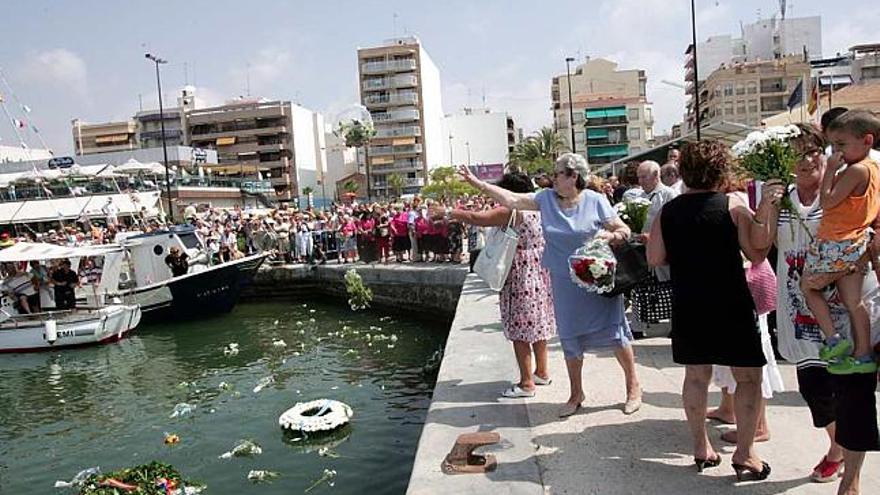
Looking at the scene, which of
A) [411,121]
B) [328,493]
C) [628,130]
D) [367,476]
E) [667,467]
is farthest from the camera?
[628,130]

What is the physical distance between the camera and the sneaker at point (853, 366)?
303 cm

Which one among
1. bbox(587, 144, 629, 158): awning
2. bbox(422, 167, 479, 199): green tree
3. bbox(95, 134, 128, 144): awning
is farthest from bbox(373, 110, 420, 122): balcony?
bbox(95, 134, 128, 144): awning

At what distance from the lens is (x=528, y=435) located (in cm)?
450

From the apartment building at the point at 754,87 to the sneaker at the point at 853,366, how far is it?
91.3 meters

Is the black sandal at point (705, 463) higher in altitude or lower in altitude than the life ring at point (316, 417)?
higher

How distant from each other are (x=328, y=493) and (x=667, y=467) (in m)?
3.74

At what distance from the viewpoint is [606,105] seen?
102m

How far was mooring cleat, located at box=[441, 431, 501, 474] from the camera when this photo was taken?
3.97 meters

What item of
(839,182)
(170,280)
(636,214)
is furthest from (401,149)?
(839,182)

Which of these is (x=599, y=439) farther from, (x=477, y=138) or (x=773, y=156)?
(x=477, y=138)

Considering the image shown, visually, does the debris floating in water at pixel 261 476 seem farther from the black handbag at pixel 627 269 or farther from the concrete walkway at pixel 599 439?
the black handbag at pixel 627 269

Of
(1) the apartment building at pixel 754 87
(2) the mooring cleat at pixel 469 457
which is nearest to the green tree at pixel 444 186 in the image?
(1) the apartment building at pixel 754 87

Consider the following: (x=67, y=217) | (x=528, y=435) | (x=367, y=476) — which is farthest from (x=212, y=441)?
(x=67, y=217)

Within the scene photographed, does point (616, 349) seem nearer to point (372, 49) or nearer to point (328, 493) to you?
point (328, 493)
